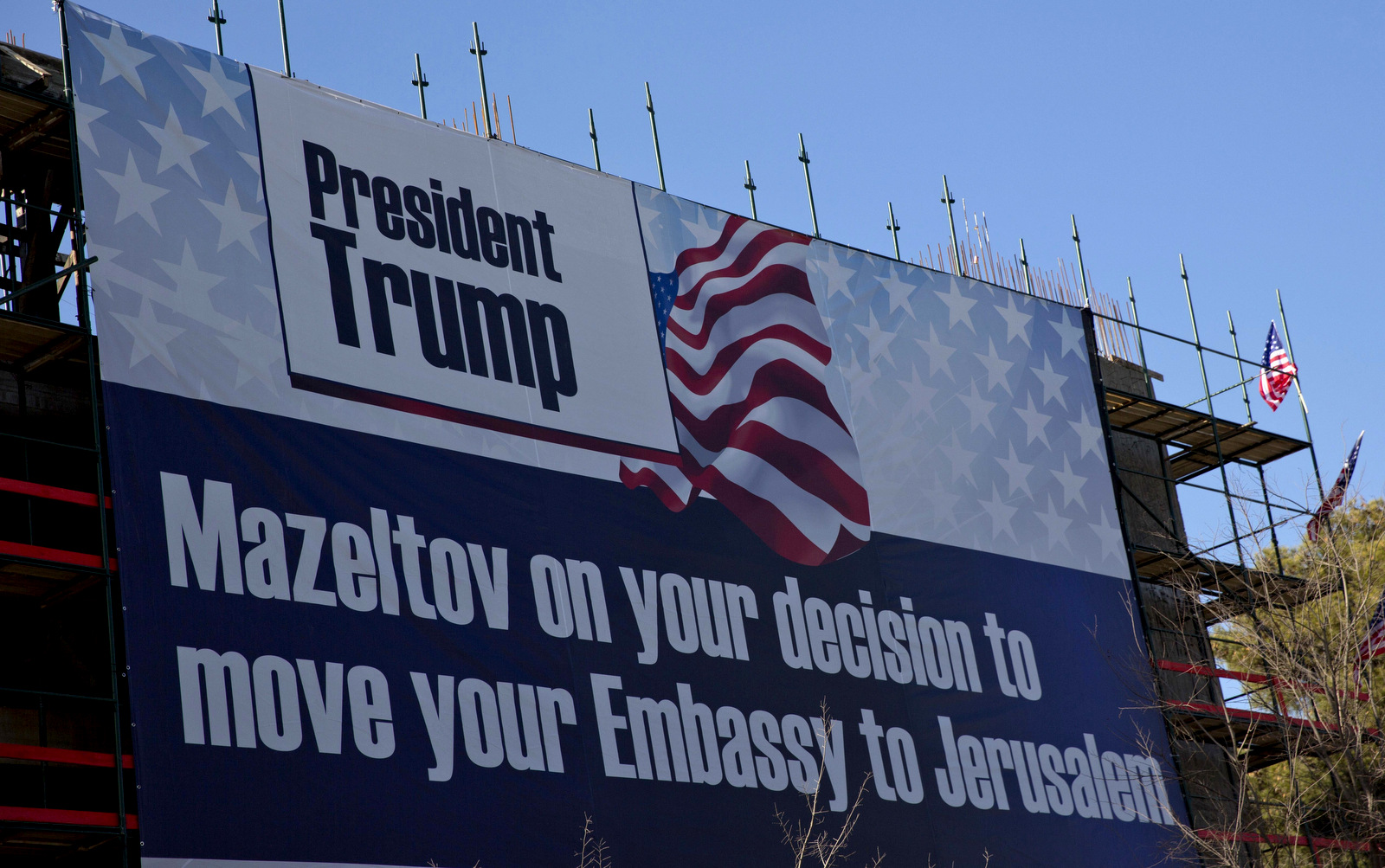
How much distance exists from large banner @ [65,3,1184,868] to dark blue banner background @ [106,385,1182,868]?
0.03 metres

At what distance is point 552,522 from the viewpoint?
49.2ft

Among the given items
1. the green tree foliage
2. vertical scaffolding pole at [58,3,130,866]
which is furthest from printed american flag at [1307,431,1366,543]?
vertical scaffolding pole at [58,3,130,866]

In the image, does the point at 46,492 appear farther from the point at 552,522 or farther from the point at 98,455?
the point at 552,522

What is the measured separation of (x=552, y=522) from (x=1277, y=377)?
1346 cm

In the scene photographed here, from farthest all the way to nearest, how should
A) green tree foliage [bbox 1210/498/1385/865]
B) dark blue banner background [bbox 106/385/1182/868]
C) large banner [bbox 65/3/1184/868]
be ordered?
green tree foliage [bbox 1210/498/1385/865], large banner [bbox 65/3/1184/868], dark blue banner background [bbox 106/385/1182/868]

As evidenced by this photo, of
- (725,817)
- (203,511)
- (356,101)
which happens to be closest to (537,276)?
(356,101)

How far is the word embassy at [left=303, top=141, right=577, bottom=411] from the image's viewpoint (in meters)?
14.7

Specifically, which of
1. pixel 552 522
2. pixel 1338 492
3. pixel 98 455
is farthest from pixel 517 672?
pixel 1338 492

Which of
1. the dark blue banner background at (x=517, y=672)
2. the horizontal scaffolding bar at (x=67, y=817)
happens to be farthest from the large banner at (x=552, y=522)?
the horizontal scaffolding bar at (x=67, y=817)

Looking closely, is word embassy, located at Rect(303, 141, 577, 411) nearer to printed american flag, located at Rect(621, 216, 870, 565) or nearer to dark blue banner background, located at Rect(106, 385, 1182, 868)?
dark blue banner background, located at Rect(106, 385, 1182, 868)

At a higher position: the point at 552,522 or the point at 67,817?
the point at 552,522

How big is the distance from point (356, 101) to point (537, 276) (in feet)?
7.90

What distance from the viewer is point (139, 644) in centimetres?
1209

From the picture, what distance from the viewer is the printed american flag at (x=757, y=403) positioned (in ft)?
54.1
